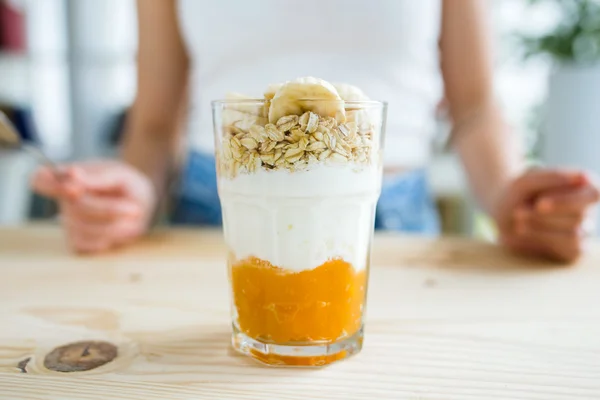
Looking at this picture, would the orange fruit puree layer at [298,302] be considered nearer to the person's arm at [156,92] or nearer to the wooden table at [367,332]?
the wooden table at [367,332]

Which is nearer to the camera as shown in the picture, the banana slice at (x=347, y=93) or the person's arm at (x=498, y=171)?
the banana slice at (x=347, y=93)

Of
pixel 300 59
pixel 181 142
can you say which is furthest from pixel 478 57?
pixel 181 142

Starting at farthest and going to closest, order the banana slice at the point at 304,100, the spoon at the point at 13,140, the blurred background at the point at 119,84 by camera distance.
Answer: the blurred background at the point at 119,84
the spoon at the point at 13,140
the banana slice at the point at 304,100

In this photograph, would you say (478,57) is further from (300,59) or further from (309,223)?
(309,223)

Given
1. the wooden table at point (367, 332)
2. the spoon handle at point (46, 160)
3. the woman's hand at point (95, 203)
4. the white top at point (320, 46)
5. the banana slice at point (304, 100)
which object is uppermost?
the white top at point (320, 46)

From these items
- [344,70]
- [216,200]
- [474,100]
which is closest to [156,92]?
[216,200]

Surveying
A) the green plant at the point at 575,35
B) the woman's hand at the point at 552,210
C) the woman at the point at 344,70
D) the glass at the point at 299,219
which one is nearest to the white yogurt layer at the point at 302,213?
the glass at the point at 299,219
